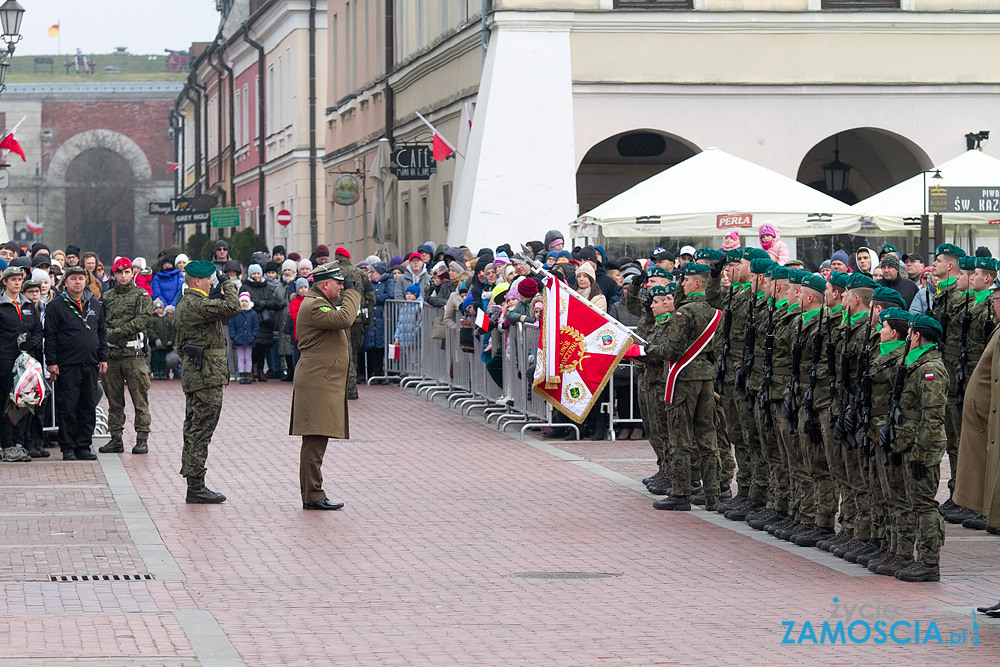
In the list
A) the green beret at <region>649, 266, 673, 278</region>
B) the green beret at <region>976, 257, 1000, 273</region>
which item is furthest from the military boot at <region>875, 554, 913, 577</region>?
the green beret at <region>649, 266, 673, 278</region>

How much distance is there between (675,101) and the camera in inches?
1066

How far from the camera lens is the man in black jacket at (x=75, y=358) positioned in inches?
636

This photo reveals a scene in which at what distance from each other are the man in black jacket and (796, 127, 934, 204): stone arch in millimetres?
15849

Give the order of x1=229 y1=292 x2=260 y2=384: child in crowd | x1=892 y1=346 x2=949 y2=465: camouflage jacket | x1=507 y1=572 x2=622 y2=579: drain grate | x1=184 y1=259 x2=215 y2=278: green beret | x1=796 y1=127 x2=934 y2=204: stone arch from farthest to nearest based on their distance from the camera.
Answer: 1. x1=796 y1=127 x2=934 y2=204: stone arch
2. x1=229 y1=292 x2=260 y2=384: child in crowd
3. x1=184 y1=259 x2=215 y2=278: green beret
4. x1=507 y1=572 x2=622 y2=579: drain grate
5. x1=892 y1=346 x2=949 y2=465: camouflage jacket

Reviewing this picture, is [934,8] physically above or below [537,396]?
above

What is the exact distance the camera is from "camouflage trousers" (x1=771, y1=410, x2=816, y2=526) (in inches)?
456

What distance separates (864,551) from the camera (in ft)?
35.4

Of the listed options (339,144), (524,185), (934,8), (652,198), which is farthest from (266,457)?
(339,144)

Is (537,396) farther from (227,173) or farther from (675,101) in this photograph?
(227,173)

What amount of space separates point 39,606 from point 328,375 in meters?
4.34

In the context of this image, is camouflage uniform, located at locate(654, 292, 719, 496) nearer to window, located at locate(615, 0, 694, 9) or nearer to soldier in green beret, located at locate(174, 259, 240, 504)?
soldier in green beret, located at locate(174, 259, 240, 504)

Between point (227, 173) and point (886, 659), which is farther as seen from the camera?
point (227, 173)

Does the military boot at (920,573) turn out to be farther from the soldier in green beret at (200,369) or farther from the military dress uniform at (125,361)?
the military dress uniform at (125,361)

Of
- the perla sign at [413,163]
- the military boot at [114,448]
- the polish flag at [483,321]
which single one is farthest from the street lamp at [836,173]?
the military boot at [114,448]
